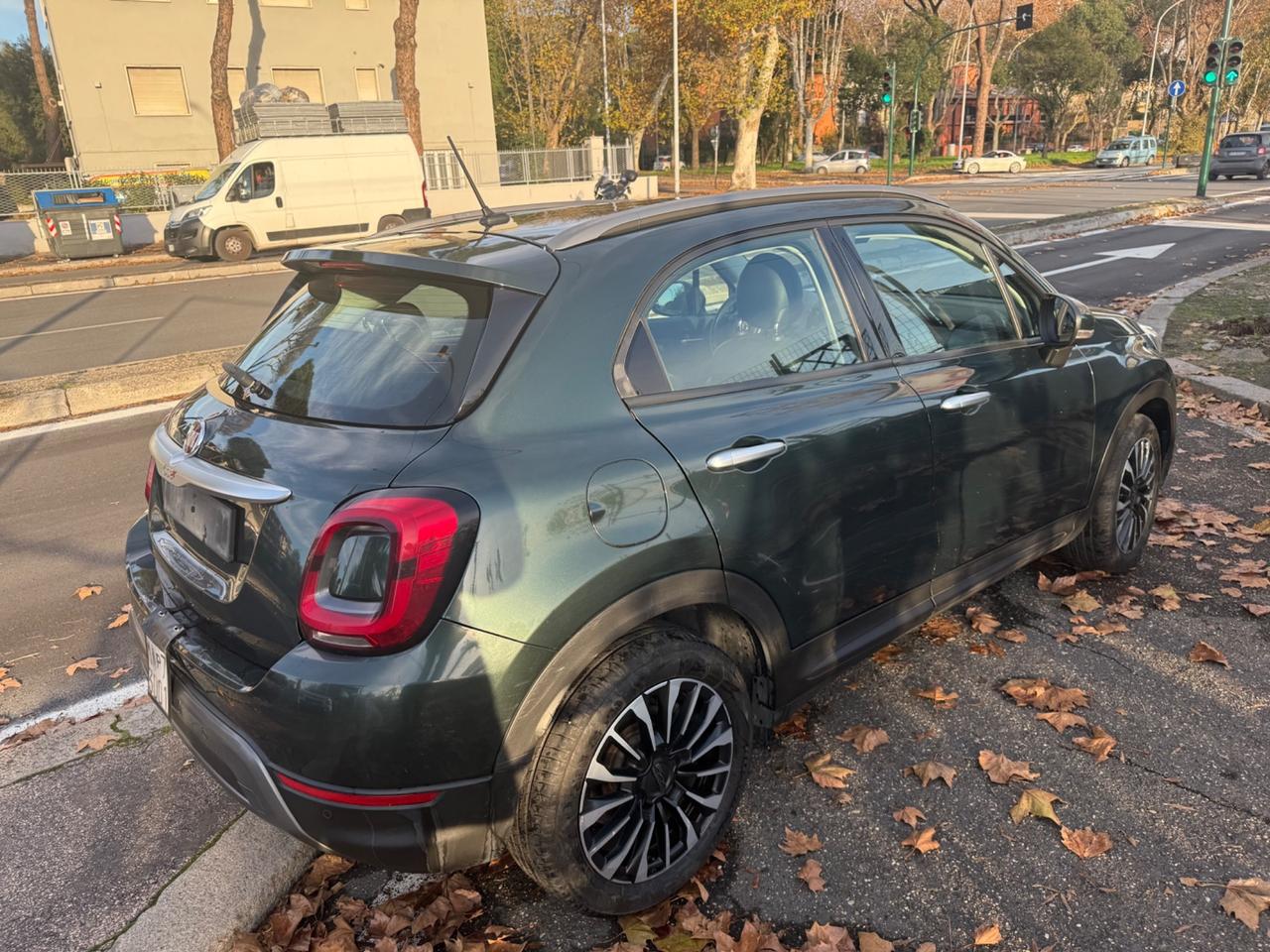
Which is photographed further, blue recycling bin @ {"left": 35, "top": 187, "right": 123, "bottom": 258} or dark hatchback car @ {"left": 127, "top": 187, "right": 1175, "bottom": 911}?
blue recycling bin @ {"left": 35, "top": 187, "right": 123, "bottom": 258}

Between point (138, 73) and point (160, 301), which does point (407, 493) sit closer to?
point (160, 301)

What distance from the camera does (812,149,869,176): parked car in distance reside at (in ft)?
168

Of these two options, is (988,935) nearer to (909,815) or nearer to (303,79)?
(909,815)

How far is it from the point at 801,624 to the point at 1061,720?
44.8 inches

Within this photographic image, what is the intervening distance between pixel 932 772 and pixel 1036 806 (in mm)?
312

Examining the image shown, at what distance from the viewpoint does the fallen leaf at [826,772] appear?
114 inches

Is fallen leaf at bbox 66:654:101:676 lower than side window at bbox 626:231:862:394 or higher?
lower

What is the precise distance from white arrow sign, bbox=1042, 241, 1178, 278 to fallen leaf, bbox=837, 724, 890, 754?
11.8 metres

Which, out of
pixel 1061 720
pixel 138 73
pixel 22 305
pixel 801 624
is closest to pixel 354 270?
pixel 801 624

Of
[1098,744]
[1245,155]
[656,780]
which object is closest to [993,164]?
[1245,155]

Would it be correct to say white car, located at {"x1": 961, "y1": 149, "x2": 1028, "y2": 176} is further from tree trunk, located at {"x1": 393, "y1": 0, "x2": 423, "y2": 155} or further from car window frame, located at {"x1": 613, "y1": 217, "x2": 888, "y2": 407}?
car window frame, located at {"x1": 613, "y1": 217, "x2": 888, "y2": 407}

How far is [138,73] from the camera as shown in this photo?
3081 centimetres

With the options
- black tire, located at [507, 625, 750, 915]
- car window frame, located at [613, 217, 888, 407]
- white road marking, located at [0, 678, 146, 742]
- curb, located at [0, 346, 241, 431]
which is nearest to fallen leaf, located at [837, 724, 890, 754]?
black tire, located at [507, 625, 750, 915]

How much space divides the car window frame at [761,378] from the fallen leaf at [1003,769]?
4.33ft
